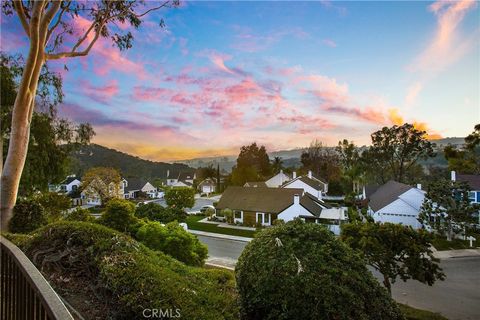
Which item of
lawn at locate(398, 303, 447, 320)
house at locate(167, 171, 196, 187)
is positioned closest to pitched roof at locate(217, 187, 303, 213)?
lawn at locate(398, 303, 447, 320)

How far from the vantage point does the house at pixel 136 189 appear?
43.6m

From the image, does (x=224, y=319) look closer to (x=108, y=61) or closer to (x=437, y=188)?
(x=108, y=61)

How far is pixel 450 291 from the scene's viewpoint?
37.9 ft

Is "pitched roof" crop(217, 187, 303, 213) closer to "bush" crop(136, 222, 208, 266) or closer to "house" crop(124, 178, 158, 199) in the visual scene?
"bush" crop(136, 222, 208, 266)

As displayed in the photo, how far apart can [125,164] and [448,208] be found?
49971 mm

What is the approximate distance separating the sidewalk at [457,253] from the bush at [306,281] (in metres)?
14.6

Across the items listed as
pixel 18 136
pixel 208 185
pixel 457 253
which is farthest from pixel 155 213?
pixel 208 185

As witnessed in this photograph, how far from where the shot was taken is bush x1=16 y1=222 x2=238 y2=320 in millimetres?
3037

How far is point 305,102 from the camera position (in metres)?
20.2

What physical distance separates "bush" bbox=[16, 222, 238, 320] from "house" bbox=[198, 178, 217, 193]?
5243 centimetres

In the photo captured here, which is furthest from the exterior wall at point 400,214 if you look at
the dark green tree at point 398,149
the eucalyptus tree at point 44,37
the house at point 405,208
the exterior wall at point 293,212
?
the eucalyptus tree at point 44,37

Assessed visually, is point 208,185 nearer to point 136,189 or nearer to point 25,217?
point 136,189

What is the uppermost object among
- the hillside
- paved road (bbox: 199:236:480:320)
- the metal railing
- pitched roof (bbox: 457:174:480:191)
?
the hillside

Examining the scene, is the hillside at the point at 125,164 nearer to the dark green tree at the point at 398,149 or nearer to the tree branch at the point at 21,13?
the tree branch at the point at 21,13
